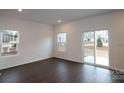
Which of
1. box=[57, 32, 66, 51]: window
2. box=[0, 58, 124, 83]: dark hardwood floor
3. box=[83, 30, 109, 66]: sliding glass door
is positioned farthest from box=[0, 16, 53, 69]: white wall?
box=[83, 30, 109, 66]: sliding glass door

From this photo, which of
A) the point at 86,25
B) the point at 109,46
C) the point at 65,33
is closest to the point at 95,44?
the point at 109,46

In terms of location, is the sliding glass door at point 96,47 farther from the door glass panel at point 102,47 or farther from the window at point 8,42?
the window at point 8,42

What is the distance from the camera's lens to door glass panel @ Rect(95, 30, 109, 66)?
480cm

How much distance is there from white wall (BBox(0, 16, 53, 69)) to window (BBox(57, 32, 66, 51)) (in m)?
0.67

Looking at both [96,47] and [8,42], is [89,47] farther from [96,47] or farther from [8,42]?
[8,42]

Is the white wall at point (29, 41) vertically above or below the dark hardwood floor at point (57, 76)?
above

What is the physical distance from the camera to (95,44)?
5.27 m

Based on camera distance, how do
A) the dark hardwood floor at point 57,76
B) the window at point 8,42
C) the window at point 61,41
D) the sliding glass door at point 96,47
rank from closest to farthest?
the dark hardwood floor at point 57,76 < the window at point 8,42 < the sliding glass door at point 96,47 < the window at point 61,41

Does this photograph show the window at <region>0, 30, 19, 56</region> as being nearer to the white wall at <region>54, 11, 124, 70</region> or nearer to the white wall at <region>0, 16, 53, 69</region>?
the white wall at <region>0, 16, 53, 69</region>

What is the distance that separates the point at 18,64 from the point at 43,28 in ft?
9.80

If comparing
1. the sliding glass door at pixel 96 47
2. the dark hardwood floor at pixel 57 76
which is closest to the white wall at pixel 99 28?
the sliding glass door at pixel 96 47

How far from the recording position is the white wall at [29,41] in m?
4.88

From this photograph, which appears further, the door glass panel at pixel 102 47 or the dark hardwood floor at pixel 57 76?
the door glass panel at pixel 102 47
